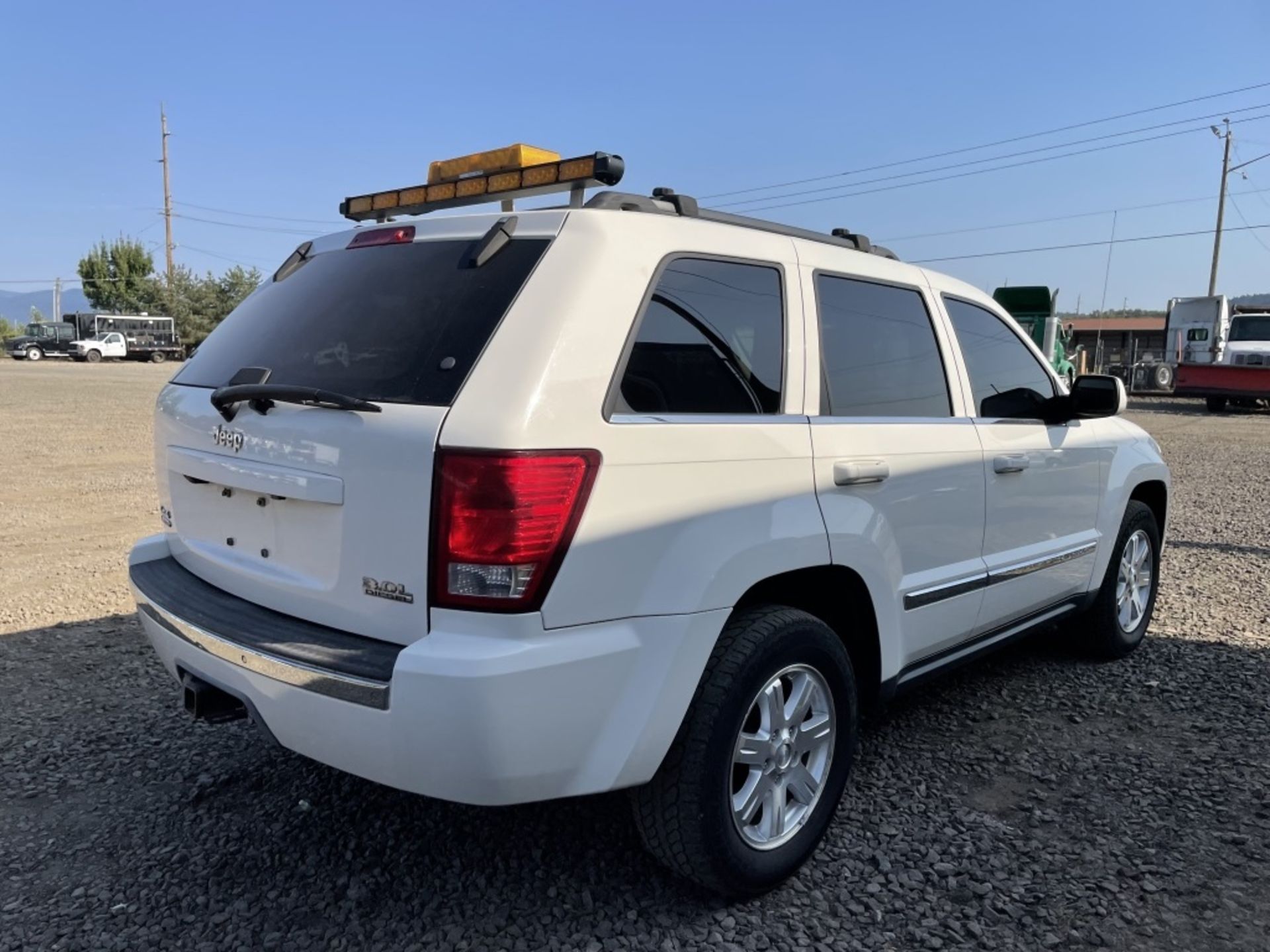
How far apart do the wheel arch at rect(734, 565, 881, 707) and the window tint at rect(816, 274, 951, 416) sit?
0.51 meters

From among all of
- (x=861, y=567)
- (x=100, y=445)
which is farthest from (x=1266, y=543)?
(x=100, y=445)

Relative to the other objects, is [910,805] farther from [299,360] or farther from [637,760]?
[299,360]

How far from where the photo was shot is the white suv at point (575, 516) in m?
2.10

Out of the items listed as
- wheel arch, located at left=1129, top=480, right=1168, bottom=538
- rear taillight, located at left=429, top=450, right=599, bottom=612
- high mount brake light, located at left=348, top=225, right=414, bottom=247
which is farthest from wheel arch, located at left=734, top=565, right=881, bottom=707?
wheel arch, located at left=1129, top=480, right=1168, bottom=538

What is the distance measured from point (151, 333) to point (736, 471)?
2169 inches

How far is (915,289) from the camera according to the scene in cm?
348

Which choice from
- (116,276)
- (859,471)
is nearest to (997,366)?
(859,471)

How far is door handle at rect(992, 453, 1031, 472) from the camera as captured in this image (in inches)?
138

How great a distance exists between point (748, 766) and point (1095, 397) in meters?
2.28

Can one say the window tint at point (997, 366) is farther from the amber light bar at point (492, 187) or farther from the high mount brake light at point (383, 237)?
the high mount brake light at point (383, 237)

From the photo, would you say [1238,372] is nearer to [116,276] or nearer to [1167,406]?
[1167,406]

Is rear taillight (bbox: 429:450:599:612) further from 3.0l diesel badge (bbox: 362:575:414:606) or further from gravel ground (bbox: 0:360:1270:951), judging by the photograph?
gravel ground (bbox: 0:360:1270:951)

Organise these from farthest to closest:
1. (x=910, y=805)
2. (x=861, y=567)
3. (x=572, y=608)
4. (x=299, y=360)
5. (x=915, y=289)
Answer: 1. (x=915, y=289)
2. (x=910, y=805)
3. (x=861, y=567)
4. (x=299, y=360)
5. (x=572, y=608)

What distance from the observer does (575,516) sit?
2.12 metres
